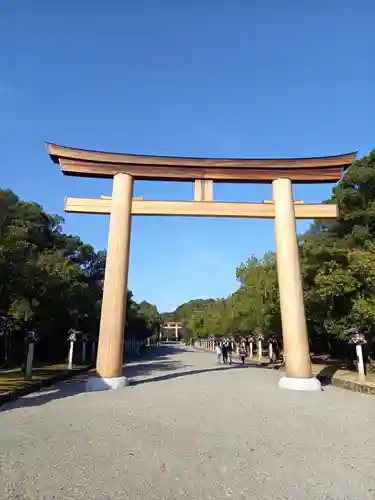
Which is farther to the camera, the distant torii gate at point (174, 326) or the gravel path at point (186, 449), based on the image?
the distant torii gate at point (174, 326)

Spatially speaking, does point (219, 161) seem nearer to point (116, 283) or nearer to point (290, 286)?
point (290, 286)

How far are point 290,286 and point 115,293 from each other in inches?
233

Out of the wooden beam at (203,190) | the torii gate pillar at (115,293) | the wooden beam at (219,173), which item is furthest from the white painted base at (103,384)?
the wooden beam at (219,173)

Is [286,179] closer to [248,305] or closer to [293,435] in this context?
[293,435]

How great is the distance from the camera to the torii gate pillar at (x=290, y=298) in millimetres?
12234

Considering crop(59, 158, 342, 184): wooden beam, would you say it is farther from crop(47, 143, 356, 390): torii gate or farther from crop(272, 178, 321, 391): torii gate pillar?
crop(272, 178, 321, 391): torii gate pillar

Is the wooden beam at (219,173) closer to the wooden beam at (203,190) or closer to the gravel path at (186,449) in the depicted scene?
the wooden beam at (203,190)

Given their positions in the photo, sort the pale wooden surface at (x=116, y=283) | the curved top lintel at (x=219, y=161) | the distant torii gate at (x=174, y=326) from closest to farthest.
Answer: the pale wooden surface at (x=116, y=283), the curved top lintel at (x=219, y=161), the distant torii gate at (x=174, y=326)

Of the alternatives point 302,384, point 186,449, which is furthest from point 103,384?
point 186,449

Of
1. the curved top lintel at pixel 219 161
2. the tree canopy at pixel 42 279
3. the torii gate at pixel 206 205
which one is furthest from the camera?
the tree canopy at pixel 42 279

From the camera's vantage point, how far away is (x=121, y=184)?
13953mm

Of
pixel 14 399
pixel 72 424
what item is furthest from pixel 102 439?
pixel 14 399

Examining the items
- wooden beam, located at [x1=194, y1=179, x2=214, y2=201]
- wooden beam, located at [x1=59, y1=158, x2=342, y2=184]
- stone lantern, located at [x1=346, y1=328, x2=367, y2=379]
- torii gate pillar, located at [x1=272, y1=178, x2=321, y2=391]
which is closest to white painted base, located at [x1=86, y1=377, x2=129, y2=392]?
torii gate pillar, located at [x1=272, y1=178, x2=321, y2=391]

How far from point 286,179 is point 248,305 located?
1550 cm
